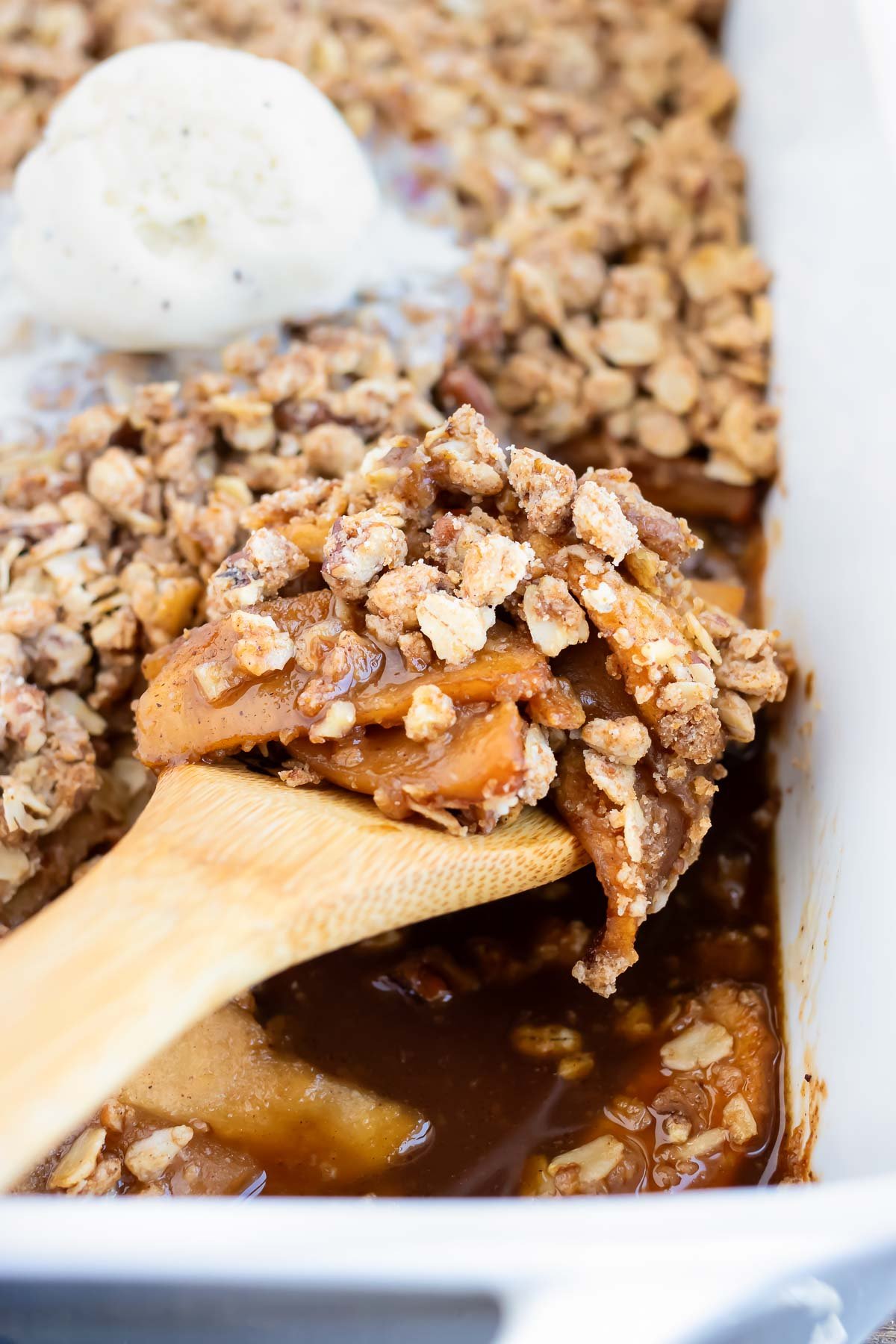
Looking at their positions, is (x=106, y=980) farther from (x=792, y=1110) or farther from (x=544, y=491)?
(x=792, y=1110)

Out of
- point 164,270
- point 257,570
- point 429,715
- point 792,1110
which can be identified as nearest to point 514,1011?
point 792,1110

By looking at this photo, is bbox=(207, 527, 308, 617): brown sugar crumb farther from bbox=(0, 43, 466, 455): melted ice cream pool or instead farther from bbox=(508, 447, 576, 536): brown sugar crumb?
bbox=(0, 43, 466, 455): melted ice cream pool

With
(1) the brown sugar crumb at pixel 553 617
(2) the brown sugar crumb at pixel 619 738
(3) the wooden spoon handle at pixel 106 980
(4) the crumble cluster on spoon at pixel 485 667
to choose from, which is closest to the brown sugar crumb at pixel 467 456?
(4) the crumble cluster on spoon at pixel 485 667

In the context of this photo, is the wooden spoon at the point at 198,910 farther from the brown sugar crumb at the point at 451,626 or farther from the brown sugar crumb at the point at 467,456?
the brown sugar crumb at the point at 467,456

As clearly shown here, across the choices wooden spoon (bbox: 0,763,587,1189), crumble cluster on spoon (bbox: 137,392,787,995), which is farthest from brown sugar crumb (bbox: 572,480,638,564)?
wooden spoon (bbox: 0,763,587,1189)

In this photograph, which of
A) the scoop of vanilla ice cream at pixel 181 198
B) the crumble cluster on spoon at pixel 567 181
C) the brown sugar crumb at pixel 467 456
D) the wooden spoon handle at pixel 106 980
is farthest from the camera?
the crumble cluster on spoon at pixel 567 181

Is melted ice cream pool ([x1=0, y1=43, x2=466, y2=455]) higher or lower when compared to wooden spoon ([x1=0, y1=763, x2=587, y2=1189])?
higher
